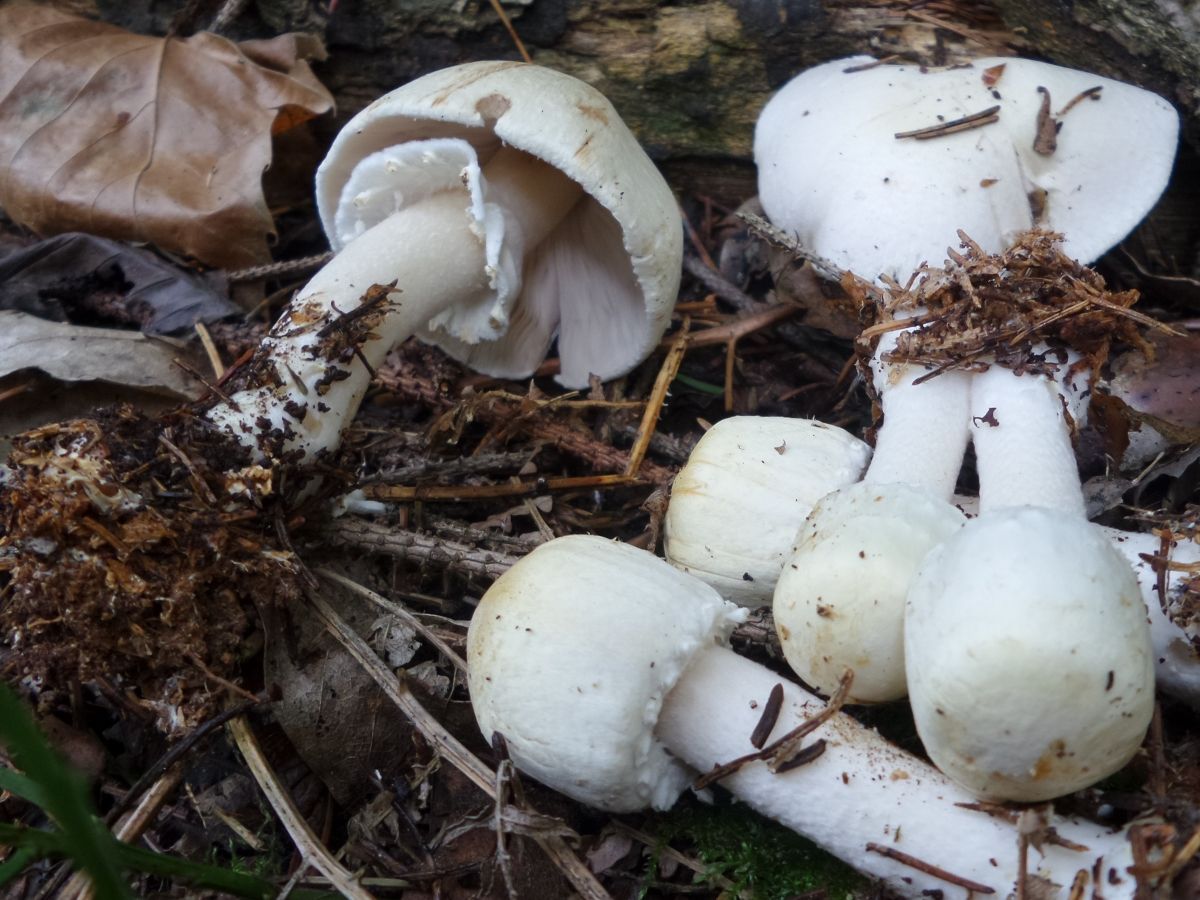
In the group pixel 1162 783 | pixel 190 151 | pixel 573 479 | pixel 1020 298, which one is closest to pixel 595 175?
pixel 573 479

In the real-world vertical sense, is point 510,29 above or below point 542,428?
above

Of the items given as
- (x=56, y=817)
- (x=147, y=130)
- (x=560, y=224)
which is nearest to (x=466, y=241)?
(x=560, y=224)

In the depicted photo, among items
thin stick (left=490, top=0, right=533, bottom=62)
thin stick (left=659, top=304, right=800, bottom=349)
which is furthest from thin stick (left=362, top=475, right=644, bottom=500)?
thin stick (left=490, top=0, right=533, bottom=62)

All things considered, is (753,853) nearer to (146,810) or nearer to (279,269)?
(146,810)

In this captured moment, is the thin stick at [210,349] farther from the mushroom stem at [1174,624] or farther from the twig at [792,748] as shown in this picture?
the mushroom stem at [1174,624]

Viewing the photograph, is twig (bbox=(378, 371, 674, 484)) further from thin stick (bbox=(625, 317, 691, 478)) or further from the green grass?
the green grass

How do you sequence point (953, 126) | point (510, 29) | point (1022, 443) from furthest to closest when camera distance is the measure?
point (510, 29) → point (953, 126) → point (1022, 443)

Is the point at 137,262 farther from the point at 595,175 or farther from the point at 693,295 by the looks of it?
the point at 693,295
